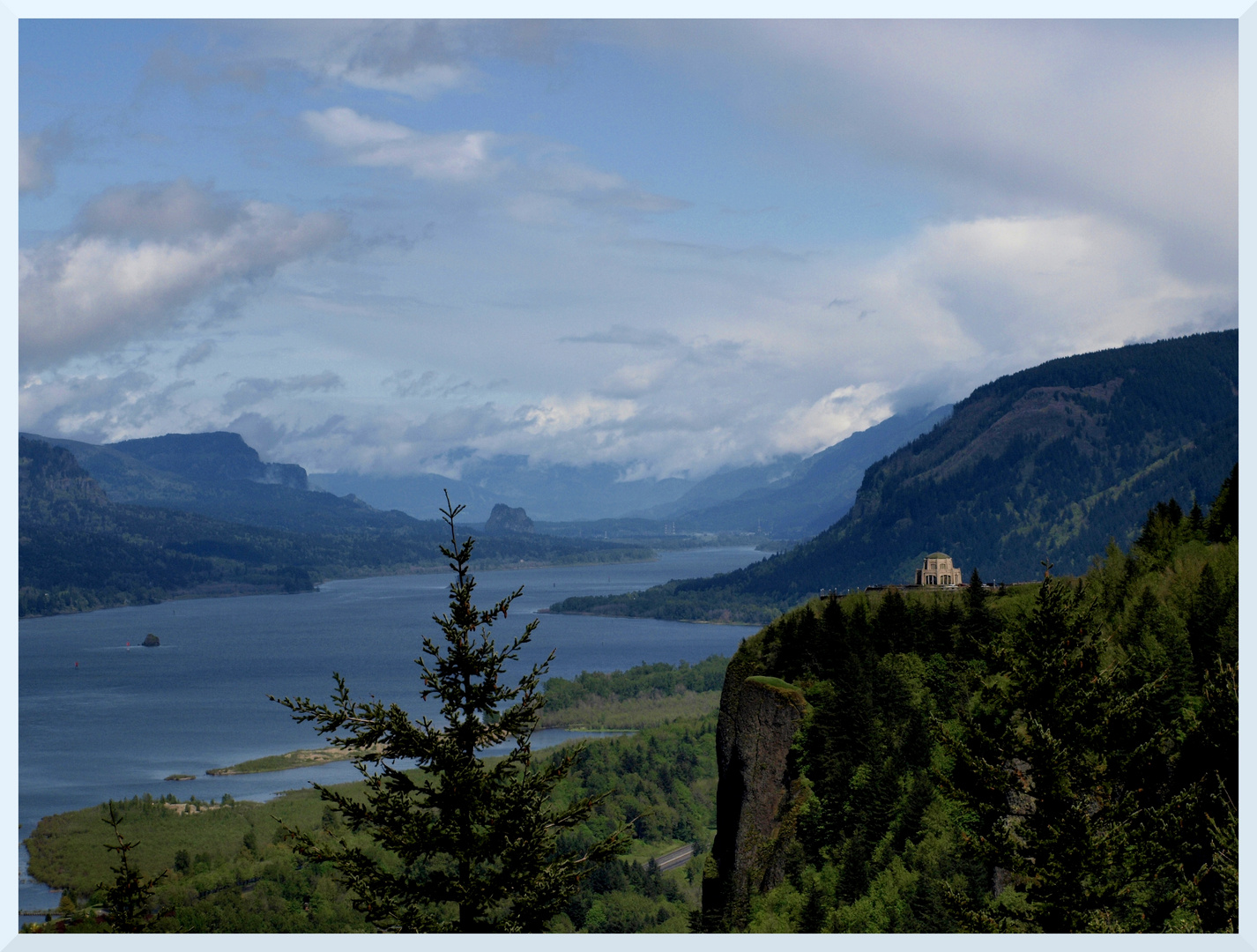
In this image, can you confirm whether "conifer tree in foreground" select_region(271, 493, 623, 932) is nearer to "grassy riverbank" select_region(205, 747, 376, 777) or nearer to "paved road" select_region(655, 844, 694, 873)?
"paved road" select_region(655, 844, 694, 873)

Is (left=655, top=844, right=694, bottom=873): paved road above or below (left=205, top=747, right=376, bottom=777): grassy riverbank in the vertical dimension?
below

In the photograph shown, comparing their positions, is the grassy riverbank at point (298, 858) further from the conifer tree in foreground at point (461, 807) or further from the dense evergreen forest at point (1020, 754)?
the conifer tree in foreground at point (461, 807)

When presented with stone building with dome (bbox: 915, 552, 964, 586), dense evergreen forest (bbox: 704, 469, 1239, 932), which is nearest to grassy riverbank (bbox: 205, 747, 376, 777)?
stone building with dome (bbox: 915, 552, 964, 586)

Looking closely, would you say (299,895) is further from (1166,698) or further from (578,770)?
(1166,698)

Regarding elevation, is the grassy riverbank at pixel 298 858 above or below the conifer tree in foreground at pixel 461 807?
below

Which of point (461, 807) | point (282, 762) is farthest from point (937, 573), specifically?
point (282, 762)

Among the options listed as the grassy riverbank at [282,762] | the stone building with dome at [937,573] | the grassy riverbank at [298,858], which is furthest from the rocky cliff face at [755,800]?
the grassy riverbank at [282,762]
